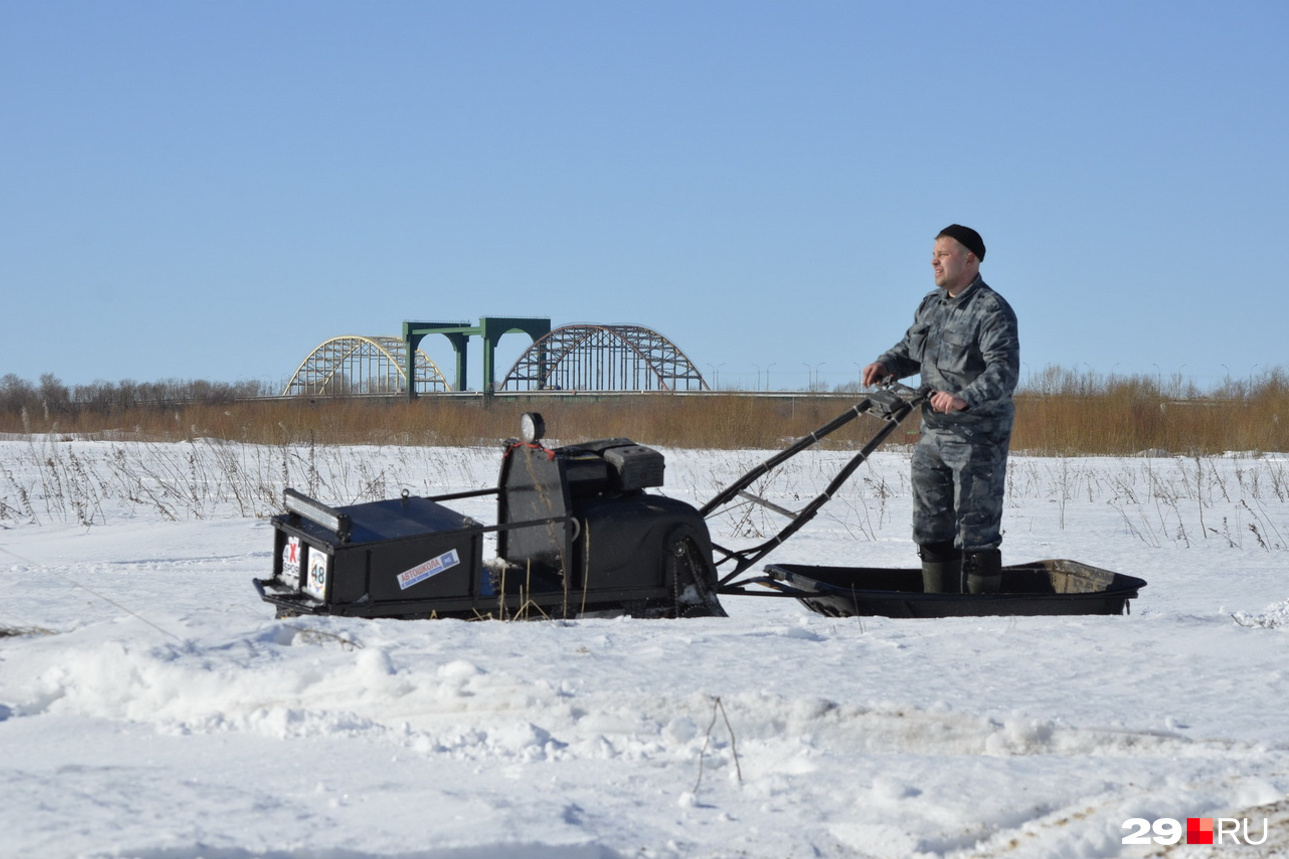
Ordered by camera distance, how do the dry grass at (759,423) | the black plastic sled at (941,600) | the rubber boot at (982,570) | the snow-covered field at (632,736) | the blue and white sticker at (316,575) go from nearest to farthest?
the snow-covered field at (632,736) → the blue and white sticker at (316,575) → the black plastic sled at (941,600) → the rubber boot at (982,570) → the dry grass at (759,423)

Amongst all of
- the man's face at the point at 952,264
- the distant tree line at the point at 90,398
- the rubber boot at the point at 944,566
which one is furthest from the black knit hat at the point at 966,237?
the distant tree line at the point at 90,398

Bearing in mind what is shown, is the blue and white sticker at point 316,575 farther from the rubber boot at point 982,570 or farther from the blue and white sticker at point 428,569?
the rubber boot at point 982,570

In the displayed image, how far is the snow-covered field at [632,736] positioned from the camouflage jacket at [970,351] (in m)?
0.88

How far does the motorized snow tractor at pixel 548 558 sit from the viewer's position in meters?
3.81

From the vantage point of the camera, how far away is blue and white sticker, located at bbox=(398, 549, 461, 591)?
12.6 ft

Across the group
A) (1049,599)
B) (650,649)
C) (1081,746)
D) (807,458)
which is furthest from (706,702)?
(807,458)

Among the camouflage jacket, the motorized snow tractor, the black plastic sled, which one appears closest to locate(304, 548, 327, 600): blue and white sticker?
the motorized snow tractor

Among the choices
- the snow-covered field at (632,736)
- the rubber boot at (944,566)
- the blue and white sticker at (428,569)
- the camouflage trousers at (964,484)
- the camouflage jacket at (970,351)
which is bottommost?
the snow-covered field at (632,736)

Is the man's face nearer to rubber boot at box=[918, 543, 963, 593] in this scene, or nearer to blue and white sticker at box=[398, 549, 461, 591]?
rubber boot at box=[918, 543, 963, 593]

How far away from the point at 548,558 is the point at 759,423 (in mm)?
17783

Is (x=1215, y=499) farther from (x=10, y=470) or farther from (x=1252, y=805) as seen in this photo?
(x=10, y=470)

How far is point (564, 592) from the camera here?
4.00 metres

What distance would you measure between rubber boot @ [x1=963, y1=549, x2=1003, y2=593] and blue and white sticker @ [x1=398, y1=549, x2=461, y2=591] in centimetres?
206

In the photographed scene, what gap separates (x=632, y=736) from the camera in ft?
9.02
